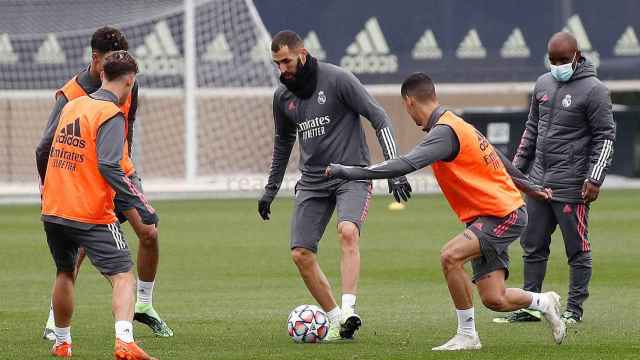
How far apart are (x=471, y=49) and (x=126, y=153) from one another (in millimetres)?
28125

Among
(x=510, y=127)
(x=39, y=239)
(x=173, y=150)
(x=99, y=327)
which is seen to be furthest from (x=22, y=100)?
(x=99, y=327)

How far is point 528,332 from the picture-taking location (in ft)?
37.5

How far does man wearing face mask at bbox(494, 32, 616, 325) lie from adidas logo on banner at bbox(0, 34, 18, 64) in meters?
23.6

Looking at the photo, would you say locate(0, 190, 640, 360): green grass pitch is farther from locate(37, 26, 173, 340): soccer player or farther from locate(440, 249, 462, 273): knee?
locate(440, 249, 462, 273): knee

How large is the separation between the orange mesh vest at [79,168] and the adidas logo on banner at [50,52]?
2523 centimetres

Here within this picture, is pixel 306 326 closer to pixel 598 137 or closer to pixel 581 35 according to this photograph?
pixel 598 137

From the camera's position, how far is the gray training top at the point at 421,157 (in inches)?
387

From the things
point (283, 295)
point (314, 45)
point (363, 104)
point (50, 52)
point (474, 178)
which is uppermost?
point (363, 104)

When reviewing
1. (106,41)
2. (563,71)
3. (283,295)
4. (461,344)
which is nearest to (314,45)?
(283,295)

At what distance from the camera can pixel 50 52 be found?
1364 inches

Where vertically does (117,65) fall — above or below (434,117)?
above

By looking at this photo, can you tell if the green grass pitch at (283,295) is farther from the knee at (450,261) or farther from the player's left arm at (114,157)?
the player's left arm at (114,157)

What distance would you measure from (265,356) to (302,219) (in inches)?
67.3

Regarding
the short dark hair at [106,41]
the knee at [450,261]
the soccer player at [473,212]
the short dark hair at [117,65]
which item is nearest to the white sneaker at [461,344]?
the soccer player at [473,212]
